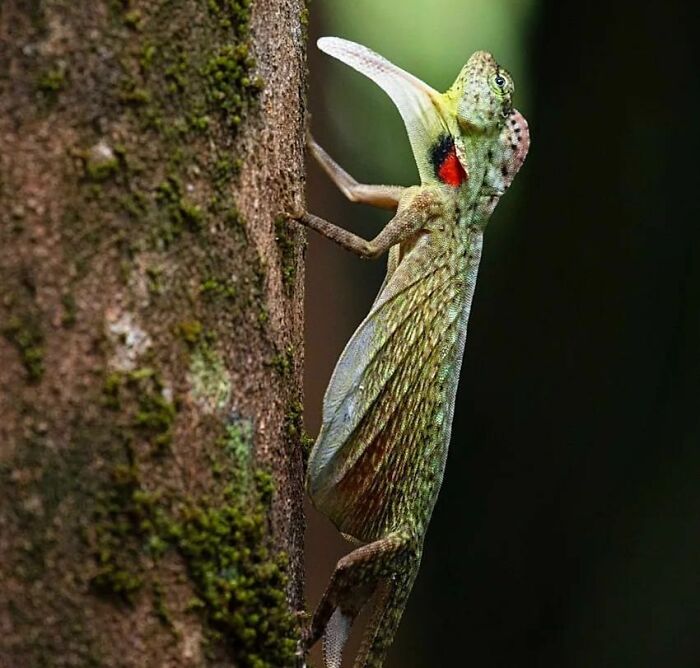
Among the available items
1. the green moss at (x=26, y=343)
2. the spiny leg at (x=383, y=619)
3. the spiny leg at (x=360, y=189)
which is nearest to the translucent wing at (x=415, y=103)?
the spiny leg at (x=360, y=189)

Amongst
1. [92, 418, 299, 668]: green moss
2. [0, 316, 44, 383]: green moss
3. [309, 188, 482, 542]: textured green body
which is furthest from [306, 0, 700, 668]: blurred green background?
[0, 316, 44, 383]: green moss

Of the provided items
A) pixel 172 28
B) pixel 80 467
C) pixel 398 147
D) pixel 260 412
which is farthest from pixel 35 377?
pixel 398 147

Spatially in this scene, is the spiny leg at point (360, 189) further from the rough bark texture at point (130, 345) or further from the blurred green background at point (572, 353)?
the blurred green background at point (572, 353)

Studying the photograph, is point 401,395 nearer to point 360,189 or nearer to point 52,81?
point 360,189

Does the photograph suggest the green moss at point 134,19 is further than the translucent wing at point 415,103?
No

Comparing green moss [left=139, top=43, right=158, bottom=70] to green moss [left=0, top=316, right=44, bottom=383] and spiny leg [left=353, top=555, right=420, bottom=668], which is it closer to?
green moss [left=0, top=316, right=44, bottom=383]

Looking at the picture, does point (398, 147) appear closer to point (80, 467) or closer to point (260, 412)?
point (260, 412)
